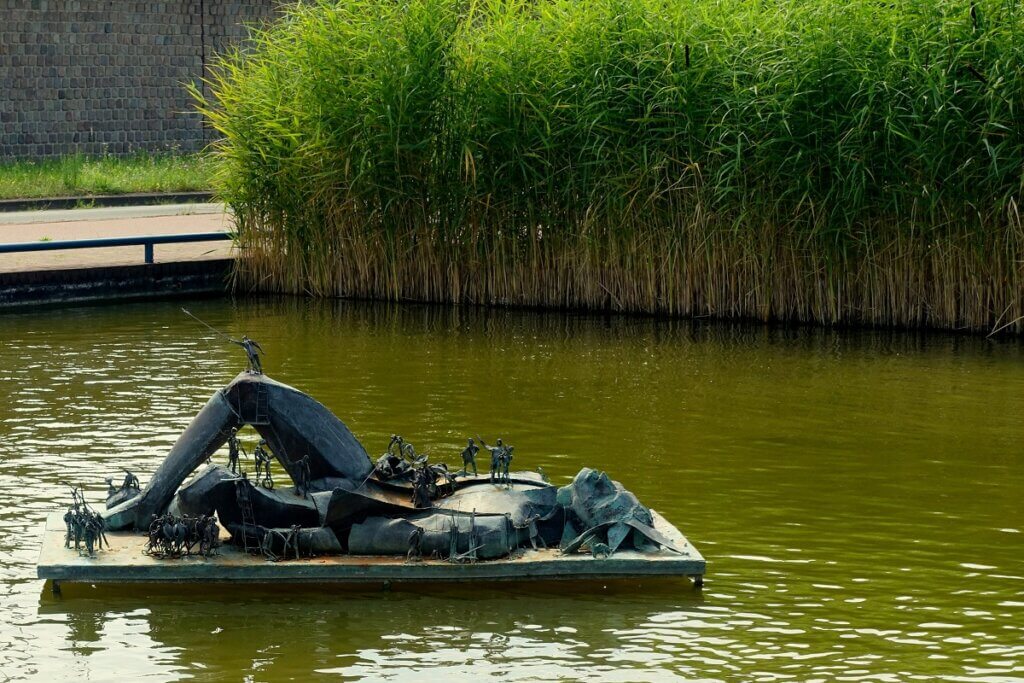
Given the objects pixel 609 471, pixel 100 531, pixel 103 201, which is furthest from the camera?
pixel 103 201

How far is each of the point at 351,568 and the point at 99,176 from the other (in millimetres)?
22430

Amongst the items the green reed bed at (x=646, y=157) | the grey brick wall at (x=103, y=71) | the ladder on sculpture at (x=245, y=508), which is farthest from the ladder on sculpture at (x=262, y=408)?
the grey brick wall at (x=103, y=71)

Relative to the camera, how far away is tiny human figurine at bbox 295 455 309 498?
770 centimetres

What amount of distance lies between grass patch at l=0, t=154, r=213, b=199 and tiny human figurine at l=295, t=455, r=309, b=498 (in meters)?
19.6

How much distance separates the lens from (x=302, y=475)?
7.72 meters

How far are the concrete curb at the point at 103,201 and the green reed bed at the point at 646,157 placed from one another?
9074 mm

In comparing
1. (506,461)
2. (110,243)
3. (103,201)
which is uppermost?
(103,201)

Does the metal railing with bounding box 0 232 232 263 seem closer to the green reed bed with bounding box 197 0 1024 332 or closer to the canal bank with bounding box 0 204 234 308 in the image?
the canal bank with bounding box 0 204 234 308

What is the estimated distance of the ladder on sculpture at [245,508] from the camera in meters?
7.32

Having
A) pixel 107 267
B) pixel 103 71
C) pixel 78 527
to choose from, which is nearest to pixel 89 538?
pixel 78 527

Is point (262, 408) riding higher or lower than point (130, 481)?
higher

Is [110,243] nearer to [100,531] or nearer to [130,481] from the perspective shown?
[130,481]

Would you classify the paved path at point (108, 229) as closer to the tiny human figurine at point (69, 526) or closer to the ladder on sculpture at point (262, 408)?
the ladder on sculpture at point (262, 408)

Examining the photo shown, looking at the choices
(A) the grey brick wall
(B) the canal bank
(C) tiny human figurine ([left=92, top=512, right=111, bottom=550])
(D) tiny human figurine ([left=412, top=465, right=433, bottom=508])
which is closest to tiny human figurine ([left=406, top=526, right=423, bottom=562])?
(D) tiny human figurine ([left=412, top=465, right=433, bottom=508])
